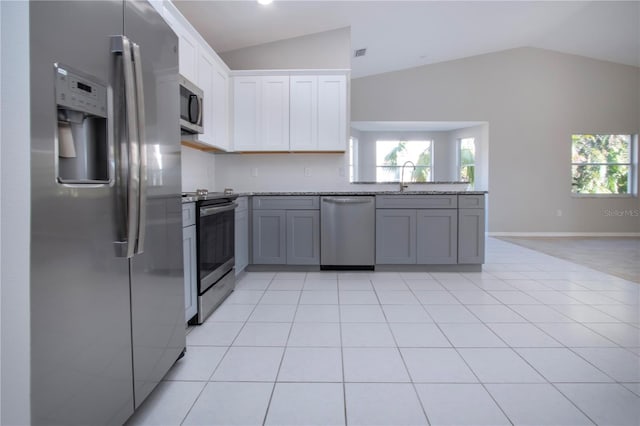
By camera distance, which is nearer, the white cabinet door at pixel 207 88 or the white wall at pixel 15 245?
the white wall at pixel 15 245

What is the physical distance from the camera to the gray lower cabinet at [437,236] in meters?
3.89

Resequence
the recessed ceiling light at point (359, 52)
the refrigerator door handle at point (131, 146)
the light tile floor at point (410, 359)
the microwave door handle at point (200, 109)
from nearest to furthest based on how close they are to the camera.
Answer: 1. the refrigerator door handle at point (131, 146)
2. the light tile floor at point (410, 359)
3. the microwave door handle at point (200, 109)
4. the recessed ceiling light at point (359, 52)

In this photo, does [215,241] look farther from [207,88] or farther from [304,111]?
[304,111]

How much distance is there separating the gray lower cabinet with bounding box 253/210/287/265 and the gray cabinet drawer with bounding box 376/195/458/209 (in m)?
1.07

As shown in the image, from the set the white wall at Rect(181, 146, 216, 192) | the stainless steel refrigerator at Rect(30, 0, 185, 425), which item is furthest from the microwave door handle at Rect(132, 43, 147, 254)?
the white wall at Rect(181, 146, 216, 192)

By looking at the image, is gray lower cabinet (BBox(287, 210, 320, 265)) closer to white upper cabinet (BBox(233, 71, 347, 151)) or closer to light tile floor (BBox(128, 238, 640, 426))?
light tile floor (BBox(128, 238, 640, 426))

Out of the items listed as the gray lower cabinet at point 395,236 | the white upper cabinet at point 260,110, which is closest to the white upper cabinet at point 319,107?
the white upper cabinet at point 260,110

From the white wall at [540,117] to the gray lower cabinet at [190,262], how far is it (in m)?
6.12

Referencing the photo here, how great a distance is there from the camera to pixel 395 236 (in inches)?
155

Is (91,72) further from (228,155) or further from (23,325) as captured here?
(228,155)

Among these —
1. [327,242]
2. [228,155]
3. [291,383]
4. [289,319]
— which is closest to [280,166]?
[228,155]

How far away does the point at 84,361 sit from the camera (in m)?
1.06

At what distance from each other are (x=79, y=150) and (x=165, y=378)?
120cm

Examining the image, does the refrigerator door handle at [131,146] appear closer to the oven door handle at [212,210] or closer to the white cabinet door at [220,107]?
the oven door handle at [212,210]
